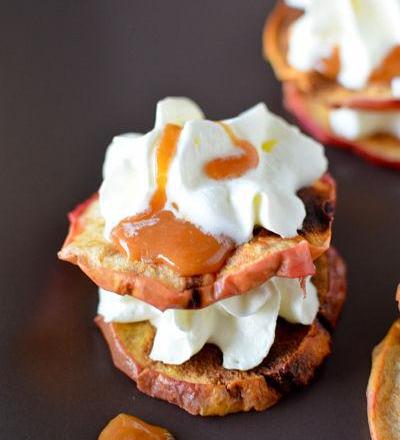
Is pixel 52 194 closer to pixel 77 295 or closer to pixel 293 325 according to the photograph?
pixel 77 295

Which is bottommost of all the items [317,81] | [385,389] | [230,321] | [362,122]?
[385,389]

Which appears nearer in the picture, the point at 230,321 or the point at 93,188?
the point at 230,321

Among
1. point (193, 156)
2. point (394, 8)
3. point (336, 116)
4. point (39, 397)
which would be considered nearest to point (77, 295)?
point (39, 397)

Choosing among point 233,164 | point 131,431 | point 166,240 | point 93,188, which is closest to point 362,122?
point 233,164

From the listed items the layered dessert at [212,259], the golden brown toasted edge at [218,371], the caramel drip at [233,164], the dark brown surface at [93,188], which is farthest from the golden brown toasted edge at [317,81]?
the golden brown toasted edge at [218,371]

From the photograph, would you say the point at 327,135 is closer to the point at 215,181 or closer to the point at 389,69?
the point at 389,69

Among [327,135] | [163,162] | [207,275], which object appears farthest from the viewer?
[327,135]

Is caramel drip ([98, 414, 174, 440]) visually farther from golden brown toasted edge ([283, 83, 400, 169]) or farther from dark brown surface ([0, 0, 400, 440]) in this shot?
golden brown toasted edge ([283, 83, 400, 169])

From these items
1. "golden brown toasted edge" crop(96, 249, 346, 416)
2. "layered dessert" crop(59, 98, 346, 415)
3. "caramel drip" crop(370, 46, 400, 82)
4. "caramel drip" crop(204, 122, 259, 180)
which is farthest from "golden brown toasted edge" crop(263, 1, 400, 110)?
"golden brown toasted edge" crop(96, 249, 346, 416)
